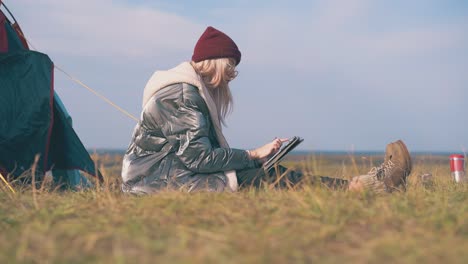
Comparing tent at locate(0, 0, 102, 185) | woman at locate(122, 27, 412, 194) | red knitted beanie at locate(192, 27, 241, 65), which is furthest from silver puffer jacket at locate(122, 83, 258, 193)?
tent at locate(0, 0, 102, 185)

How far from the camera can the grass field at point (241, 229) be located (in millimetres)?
2629

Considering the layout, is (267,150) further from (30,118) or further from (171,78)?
(30,118)

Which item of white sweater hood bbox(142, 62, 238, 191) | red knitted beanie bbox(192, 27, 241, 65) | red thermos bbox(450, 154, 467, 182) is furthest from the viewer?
red thermos bbox(450, 154, 467, 182)

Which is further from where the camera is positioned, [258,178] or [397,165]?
[397,165]

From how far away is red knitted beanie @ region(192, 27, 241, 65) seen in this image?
485 centimetres

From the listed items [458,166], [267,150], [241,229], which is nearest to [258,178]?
[267,150]

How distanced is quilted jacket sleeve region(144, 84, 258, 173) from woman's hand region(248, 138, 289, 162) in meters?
0.08

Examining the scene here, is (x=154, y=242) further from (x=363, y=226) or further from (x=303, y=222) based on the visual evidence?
(x=363, y=226)

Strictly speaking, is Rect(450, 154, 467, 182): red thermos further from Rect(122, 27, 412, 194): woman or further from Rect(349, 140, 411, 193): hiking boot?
Rect(122, 27, 412, 194): woman

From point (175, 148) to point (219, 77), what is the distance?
2.30 ft

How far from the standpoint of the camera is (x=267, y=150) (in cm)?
477

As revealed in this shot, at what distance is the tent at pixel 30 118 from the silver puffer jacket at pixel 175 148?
144 cm

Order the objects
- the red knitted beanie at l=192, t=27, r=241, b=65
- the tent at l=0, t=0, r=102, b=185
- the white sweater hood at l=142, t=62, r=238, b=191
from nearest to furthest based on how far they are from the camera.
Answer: the white sweater hood at l=142, t=62, r=238, b=191
the red knitted beanie at l=192, t=27, r=241, b=65
the tent at l=0, t=0, r=102, b=185

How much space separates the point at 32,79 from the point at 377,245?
14.5 ft
